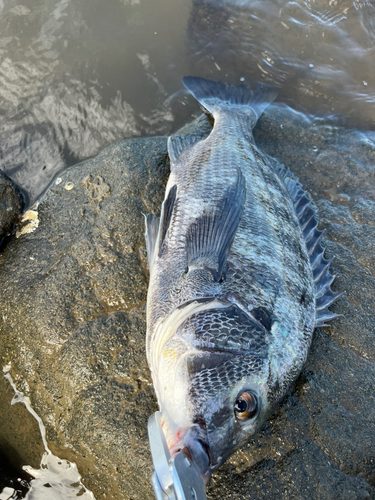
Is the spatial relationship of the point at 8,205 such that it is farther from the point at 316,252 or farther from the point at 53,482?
the point at 316,252

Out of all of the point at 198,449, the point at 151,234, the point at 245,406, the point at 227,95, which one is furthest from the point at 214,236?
the point at 227,95

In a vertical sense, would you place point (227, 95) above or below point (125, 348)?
above

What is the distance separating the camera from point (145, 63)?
197 inches

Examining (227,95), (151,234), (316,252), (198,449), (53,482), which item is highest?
(227,95)

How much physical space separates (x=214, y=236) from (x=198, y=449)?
1.36 metres

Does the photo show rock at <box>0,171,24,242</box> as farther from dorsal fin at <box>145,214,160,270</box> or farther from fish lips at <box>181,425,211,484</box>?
fish lips at <box>181,425,211,484</box>

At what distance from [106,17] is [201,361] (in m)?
5.56

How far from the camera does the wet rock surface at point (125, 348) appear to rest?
2414 millimetres

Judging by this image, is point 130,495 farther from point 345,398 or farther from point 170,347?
point 345,398

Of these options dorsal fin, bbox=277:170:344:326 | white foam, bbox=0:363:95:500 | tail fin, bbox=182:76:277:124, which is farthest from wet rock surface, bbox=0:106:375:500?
tail fin, bbox=182:76:277:124

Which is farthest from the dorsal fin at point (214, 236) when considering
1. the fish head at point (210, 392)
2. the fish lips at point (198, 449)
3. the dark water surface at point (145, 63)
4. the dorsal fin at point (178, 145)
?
the dark water surface at point (145, 63)

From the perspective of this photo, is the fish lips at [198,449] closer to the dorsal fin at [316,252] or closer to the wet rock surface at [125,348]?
the wet rock surface at [125,348]

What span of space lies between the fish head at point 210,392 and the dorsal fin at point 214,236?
406mm

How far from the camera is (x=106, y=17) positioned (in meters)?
5.35
